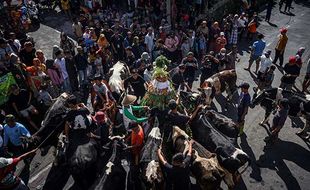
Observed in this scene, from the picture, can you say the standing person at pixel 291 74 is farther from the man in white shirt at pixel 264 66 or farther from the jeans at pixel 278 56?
the jeans at pixel 278 56

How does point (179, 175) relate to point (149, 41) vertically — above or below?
below

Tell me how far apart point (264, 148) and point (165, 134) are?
3800mm

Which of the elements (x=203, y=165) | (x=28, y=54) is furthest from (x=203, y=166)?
(x=28, y=54)

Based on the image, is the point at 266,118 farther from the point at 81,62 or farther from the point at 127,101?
the point at 81,62

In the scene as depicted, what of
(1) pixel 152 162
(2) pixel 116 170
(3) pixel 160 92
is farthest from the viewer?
(3) pixel 160 92

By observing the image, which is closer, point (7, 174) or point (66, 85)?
point (7, 174)

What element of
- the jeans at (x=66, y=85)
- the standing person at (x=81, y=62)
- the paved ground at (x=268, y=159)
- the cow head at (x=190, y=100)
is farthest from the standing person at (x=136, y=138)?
the standing person at (x=81, y=62)

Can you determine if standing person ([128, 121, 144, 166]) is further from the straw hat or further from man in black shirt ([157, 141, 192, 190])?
the straw hat

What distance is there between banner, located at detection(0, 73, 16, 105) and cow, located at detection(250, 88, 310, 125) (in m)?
8.66

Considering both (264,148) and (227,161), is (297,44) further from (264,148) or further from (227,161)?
(227,161)

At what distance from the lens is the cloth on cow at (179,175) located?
7.14 m

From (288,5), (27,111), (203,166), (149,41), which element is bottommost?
(288,5)

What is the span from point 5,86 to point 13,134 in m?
2.46

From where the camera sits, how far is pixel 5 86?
10555 mm
